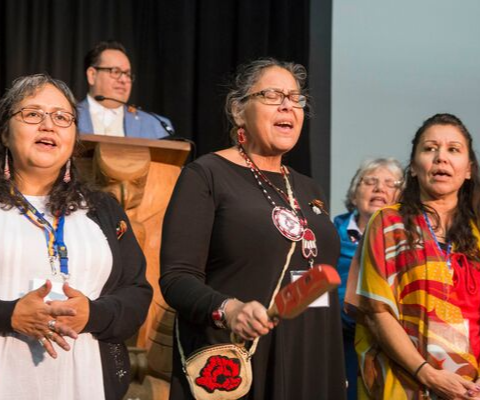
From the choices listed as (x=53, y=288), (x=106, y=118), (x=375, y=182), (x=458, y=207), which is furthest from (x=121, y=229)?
(x=106, y=118)

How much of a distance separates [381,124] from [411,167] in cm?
205

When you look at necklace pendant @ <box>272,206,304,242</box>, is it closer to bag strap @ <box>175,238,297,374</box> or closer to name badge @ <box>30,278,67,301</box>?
bag strap @ <box>175,238,297,374</box>

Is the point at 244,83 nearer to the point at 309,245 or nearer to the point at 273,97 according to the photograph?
the point at 273,97

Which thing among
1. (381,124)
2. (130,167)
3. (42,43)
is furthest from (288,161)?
(130,167)

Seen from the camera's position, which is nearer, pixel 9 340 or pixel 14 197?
pixel 9 340

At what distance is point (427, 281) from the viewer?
277cm

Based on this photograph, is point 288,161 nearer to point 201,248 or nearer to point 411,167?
point 411,167

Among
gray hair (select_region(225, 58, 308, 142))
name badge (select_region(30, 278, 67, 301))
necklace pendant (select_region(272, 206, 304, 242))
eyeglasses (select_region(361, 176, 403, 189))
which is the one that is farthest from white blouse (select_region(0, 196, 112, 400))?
eyeglasses (select_region(361, 176, 403, 189))

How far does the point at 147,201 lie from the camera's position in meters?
3.54

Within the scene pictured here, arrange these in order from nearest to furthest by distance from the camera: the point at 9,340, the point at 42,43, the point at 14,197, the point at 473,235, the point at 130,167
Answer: the point at 9,340 → the point at 14,197 → the point at 473,235 → the point at 130,167 → the point at 42,43

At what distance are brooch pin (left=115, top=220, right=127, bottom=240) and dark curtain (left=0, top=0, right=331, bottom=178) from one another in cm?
261

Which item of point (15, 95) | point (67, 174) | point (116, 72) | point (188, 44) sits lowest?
point (67, 174)

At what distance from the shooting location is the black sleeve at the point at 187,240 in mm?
2375

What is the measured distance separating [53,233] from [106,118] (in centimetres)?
240
